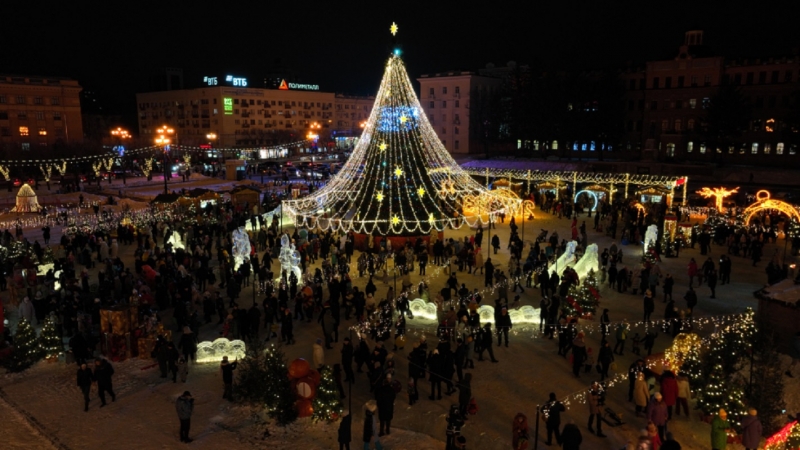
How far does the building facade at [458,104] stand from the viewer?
59031mm

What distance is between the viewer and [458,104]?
5962 cm

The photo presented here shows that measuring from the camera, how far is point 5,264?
18.9 metres

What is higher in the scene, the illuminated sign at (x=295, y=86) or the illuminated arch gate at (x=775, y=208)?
the illuminated sign at (x=295, y=86)

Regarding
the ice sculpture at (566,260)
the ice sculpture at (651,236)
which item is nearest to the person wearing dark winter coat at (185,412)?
the ice sculpture at (566,260)

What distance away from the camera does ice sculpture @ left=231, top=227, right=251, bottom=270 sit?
61.5 feet

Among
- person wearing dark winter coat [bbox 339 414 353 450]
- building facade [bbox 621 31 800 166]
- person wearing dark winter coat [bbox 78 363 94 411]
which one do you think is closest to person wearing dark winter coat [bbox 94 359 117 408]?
person wearing dark winter coat [bbox 78 363 94 411]

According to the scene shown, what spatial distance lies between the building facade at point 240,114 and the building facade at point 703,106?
5449cm

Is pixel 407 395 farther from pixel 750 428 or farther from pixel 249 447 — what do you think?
pixel 750 428

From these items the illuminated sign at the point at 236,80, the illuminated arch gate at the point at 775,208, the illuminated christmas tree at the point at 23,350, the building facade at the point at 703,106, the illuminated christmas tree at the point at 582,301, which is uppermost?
the illuminated sign at the point at 236,80

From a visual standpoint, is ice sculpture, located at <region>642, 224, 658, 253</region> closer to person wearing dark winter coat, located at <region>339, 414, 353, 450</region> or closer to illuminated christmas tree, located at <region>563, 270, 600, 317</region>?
illuminated christmas tree, located at <region>563, 270, 600, 317</region>

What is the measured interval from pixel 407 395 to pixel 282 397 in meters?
Answer: 2.44

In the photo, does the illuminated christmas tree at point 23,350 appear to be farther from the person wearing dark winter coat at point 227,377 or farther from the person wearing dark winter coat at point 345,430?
the person wearing dark winter coat at point 345,430

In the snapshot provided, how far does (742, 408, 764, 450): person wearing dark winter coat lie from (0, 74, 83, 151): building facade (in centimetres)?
6336

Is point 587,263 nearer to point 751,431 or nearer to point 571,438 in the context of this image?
point 751,431
